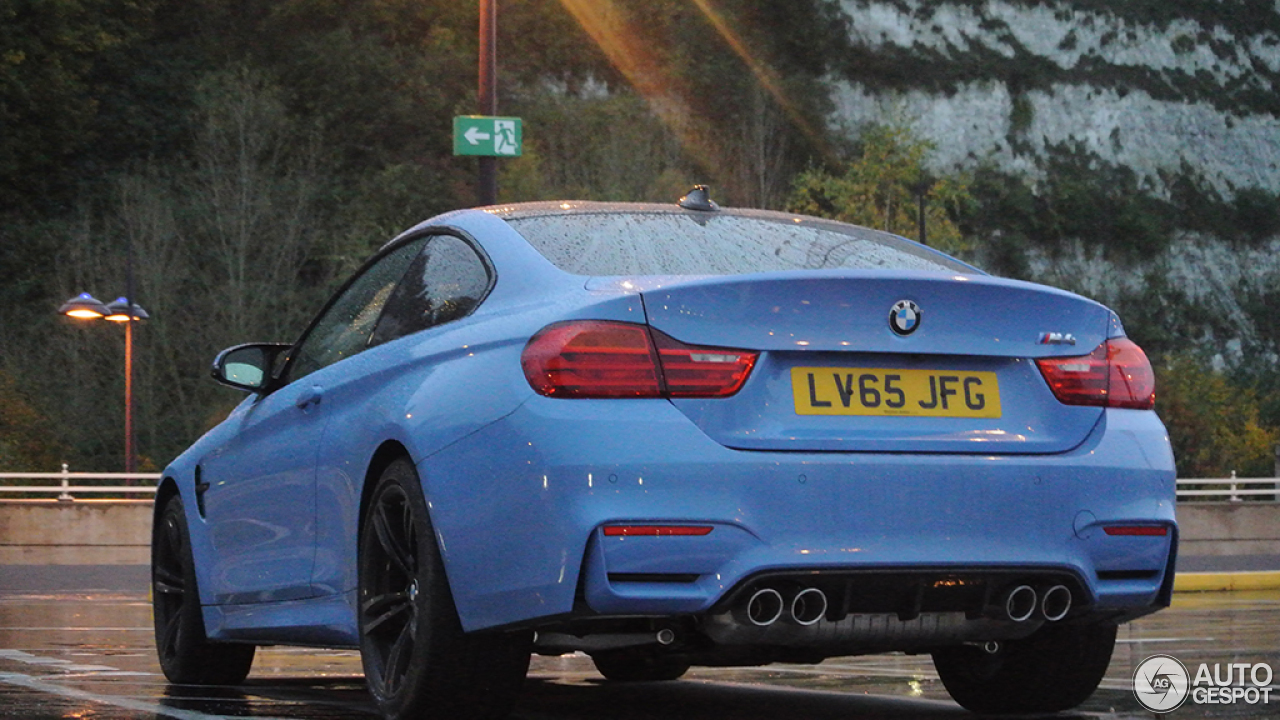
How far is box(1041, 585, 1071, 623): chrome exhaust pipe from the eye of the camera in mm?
5027

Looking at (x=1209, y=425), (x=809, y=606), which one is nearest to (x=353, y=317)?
(x=809, y=606)

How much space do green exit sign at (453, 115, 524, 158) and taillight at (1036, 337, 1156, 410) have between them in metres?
11.9

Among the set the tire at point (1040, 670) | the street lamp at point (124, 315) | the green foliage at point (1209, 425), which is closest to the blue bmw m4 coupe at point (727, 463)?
the tire at point (1040, 670)

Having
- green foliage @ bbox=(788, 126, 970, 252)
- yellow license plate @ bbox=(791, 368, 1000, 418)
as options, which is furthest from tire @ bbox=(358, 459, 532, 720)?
green foliage @ bbox=(788, 126, 970, 252)

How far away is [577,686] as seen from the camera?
7484 mm

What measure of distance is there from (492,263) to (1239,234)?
87.8m

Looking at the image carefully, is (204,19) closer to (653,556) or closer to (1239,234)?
(1239,234)

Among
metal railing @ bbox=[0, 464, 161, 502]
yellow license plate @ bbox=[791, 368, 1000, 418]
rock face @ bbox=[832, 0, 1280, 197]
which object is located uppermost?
rock face @ bbox=[832, 0, 1280, 197]

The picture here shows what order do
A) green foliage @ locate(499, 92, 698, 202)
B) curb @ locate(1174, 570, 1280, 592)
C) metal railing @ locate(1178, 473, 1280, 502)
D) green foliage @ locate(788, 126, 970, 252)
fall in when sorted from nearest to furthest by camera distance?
1. curb @ locate(1174, 570, 1280, 592)
2. metal railing @ locate(1178, 473, 1280, 502)
3. green foliage @ locate(499, 92, 698, 202)
4. green foliage @ locate(788, 126, 970, 252)

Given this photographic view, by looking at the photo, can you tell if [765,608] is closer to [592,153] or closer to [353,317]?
[353,317]

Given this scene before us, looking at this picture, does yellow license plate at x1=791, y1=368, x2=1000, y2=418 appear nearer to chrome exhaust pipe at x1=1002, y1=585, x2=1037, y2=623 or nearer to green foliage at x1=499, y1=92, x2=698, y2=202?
chrome exhaust pipe at x1=1002, y1=585, x2=1037, y2=623

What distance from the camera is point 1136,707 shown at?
237 inches

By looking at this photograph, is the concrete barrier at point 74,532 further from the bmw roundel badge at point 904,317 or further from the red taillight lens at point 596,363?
the bmw roundel badge at point 904,317

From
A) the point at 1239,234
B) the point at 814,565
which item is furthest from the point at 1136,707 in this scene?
the point at 1239,234
